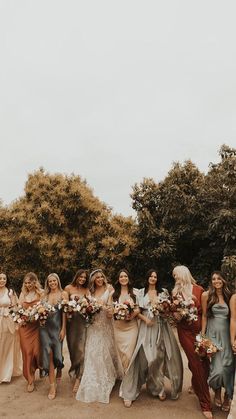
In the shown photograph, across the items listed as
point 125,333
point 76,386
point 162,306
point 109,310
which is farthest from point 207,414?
point 76,386

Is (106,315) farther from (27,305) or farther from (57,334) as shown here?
(27,305)

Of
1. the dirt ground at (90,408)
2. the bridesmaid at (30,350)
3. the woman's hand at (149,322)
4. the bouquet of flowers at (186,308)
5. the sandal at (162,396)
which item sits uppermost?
the bouquet of flowers at (186,308)

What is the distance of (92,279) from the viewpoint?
717 centimetres

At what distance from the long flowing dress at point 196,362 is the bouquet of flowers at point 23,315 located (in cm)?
262

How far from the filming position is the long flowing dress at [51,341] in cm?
667

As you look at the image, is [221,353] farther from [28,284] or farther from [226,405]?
[28,284]

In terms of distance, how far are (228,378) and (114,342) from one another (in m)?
2.24

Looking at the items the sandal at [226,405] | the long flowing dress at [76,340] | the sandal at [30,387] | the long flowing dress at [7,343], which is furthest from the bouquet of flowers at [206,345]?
the long flowing dress at [7,343]

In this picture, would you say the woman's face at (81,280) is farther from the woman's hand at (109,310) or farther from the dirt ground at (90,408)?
the dirt ground at (90,408)

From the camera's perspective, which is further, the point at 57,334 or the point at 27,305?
the point at 27,305

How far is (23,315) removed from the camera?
678 centimetres

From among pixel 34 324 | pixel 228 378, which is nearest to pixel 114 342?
pixel 34 324

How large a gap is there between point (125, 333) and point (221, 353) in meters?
1.76

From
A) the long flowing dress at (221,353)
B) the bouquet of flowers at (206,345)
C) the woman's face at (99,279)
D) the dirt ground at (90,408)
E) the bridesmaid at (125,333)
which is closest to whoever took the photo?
the bouquet of flowers at (206,345)
